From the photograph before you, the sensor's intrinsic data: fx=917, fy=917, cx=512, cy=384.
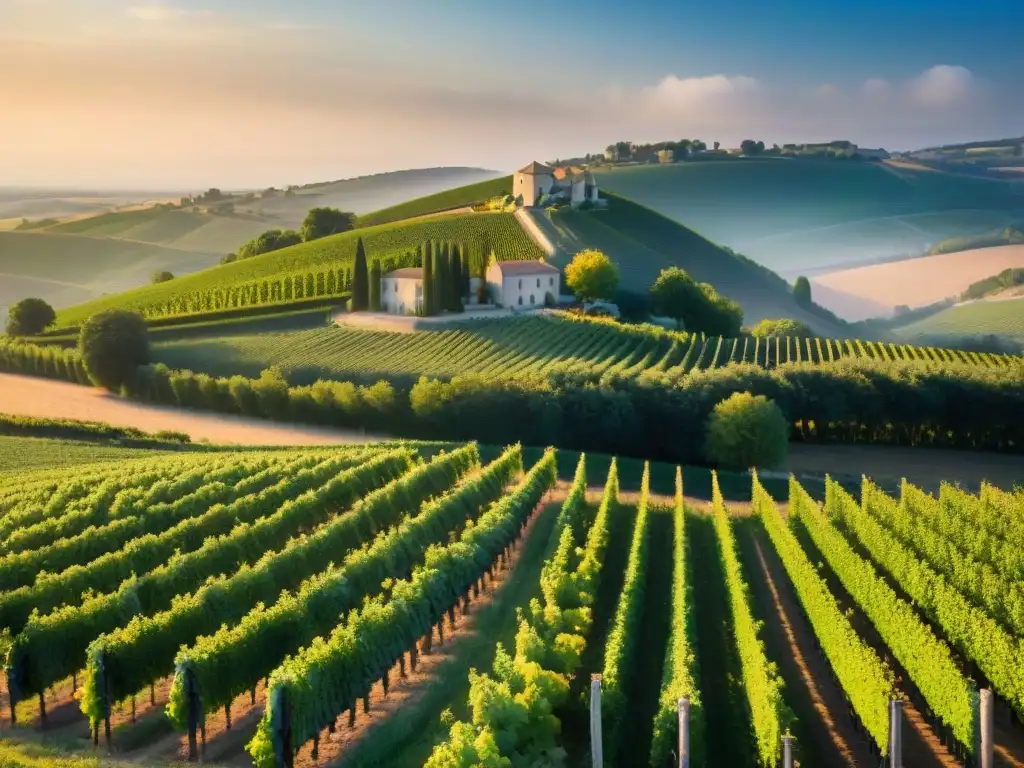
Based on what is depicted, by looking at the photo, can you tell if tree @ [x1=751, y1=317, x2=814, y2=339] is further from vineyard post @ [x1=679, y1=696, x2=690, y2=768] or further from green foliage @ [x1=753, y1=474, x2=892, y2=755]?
vineyard post @ [x1=679, y1=696, x2=690, y2=768]

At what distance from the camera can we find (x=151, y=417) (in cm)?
5375

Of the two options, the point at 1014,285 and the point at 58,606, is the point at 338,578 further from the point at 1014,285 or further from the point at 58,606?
the point at 1014,285

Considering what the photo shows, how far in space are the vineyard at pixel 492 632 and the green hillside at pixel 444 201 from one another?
299 feet

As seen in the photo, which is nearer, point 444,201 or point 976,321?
point 976,321

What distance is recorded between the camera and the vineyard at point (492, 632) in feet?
50.9

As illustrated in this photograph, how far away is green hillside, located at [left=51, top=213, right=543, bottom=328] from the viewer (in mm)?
76812

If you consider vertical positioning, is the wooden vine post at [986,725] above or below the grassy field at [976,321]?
below

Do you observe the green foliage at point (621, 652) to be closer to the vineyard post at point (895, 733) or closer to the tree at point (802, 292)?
the vineyard post at point (895, 733)

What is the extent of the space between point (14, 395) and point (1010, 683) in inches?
2284

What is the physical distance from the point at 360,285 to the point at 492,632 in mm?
53498

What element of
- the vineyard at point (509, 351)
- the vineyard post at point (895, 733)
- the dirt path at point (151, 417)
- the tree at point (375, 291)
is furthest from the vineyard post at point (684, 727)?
the tree at point (375, 291)

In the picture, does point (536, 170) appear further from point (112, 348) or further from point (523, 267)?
point (112, 348)

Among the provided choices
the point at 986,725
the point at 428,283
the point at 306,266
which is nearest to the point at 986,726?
the point at 986,725

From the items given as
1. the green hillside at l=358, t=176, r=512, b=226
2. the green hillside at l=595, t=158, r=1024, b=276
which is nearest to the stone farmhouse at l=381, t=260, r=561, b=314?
the green hillside at l=358, t=176, r=512, b=226
